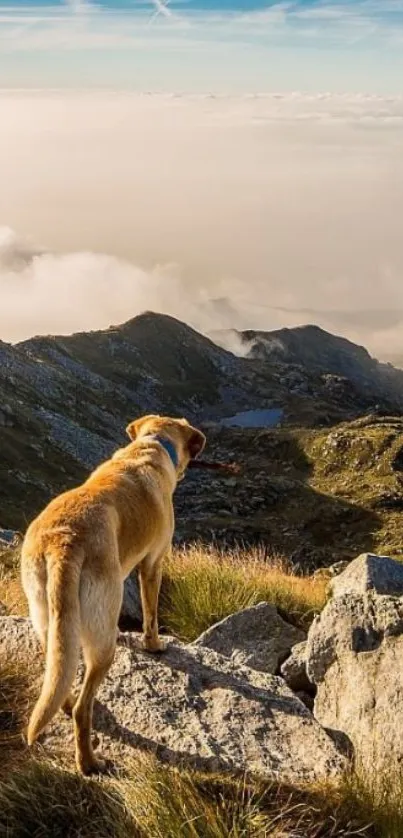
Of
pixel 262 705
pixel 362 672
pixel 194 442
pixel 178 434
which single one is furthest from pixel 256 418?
pixel 262 705

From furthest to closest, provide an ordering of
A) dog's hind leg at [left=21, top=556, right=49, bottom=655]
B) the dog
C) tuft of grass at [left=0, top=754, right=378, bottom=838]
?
dog's hind leg at [left=21, top=556, right=49, bottom=655]
the dog
tuft of grass at [left=0, top=754, right=378, bottom=838]

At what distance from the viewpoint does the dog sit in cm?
500

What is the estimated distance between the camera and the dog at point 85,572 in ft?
16.4

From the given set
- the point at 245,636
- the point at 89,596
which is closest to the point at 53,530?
the point at 89,596

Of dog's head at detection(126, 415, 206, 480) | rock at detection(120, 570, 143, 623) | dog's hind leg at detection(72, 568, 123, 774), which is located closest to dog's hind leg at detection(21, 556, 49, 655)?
dog's hind leg at detection(72, 568, 123, 774)

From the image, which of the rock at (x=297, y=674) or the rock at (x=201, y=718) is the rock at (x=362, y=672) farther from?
the rock at (x=297, y=674)

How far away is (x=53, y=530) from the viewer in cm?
555

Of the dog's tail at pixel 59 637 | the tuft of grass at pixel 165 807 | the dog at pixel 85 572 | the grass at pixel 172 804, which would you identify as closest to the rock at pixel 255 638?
the dog at pixel 85 572

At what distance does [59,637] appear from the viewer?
500 centimetres

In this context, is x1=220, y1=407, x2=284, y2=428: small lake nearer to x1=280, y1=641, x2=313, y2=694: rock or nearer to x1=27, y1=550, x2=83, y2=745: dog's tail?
x1=280, y1=641, x2=313, y2=694: rock

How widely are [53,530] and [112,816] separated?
1944 millimetres

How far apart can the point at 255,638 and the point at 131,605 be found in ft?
5.37

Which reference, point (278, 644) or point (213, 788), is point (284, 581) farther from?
point (213, 788)

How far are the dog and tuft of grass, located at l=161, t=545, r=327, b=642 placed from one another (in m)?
2.72
